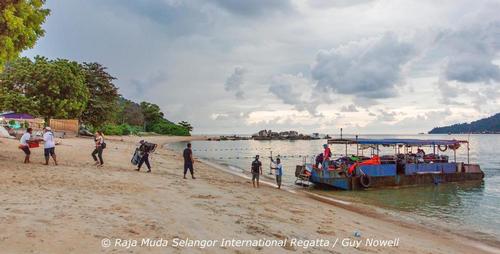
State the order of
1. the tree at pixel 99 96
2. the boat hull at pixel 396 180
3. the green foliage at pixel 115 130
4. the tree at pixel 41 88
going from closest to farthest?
1. the boat hull at pixel 396 180
2. the tree at pixel 41 88
3. the tree at pixel 99 96
4. the green foliage at pixel 115 130

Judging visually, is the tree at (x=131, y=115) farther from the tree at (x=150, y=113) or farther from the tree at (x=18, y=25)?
the tree at (x=18, y=25)

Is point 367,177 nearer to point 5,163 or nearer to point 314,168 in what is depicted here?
point 314,168

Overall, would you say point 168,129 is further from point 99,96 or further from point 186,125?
point 99,96

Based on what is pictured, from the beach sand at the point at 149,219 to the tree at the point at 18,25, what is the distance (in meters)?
5.08

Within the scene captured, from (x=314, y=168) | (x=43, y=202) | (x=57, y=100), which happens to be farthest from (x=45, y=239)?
(x=57, y=100)

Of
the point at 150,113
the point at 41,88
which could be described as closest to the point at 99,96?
the point at 41,88

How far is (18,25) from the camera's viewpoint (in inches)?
599

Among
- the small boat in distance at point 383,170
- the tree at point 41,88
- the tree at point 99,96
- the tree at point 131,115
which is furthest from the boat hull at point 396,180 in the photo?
the tree at point 131,115

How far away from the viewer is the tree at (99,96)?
185 feet

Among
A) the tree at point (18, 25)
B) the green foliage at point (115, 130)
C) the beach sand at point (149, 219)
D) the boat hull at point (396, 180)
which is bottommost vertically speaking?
the boat hull at point (396, 180)

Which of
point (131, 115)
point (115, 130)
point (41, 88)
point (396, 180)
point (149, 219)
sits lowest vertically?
point (396, 180)

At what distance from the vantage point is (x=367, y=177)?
28.9 metres

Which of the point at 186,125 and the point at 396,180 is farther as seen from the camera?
the point at 186,125

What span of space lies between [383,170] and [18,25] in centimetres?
2641
